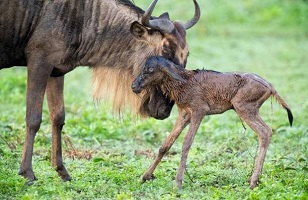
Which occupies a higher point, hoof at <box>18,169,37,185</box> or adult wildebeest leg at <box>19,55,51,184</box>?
adult wildebeest leg at <box>19,55,51,184</box>

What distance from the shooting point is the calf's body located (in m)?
7.70

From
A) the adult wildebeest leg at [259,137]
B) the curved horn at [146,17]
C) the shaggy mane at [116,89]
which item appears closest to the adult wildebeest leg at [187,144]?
the adult wildebeest leg at [259,137]

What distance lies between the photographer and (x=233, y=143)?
10.1 m

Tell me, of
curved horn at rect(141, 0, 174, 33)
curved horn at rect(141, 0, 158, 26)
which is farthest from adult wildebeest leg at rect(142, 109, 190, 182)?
curved horn at rect(141, 0, 158, 26)

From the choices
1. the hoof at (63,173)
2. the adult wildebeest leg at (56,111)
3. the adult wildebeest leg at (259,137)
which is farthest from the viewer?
the adult wildebeest leg at (56,111)

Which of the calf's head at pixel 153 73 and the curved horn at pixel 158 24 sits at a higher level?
the curved horn at pixel 158 24

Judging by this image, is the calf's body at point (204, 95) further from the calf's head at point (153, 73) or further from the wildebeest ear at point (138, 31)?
the wildebeest ear at point (138, 31)

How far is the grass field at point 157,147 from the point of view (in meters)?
7.52

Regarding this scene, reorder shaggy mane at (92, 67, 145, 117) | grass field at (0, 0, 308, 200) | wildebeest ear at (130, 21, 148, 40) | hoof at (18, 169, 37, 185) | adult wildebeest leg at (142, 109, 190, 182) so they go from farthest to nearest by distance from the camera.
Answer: shaggy mane at (92, 67, 145, 117), wildebeest ear at (130, 21, 148, 40), hoof at (18, 169, 37, 185), adult wildebeest leg at (142, 109, 190, 182), grass field at (0, 0, 308, 200)

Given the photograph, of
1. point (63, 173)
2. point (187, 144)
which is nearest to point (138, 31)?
point (187, 144)

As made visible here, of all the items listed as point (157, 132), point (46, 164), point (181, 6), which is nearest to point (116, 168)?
point (46, 164)

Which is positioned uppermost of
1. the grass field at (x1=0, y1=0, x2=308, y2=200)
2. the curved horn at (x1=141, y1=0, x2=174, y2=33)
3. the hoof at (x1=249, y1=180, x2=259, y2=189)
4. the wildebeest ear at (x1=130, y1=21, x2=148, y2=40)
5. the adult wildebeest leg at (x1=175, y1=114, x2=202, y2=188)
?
the curved horn at (x1=141, y1=0, x2=174, y2=33)

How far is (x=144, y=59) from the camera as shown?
856 centimetres

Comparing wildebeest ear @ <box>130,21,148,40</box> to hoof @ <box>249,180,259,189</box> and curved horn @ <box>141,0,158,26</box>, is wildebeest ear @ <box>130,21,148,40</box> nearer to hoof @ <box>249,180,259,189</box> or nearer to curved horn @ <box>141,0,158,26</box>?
curved horn @ <box>141,0,158,26</box>
